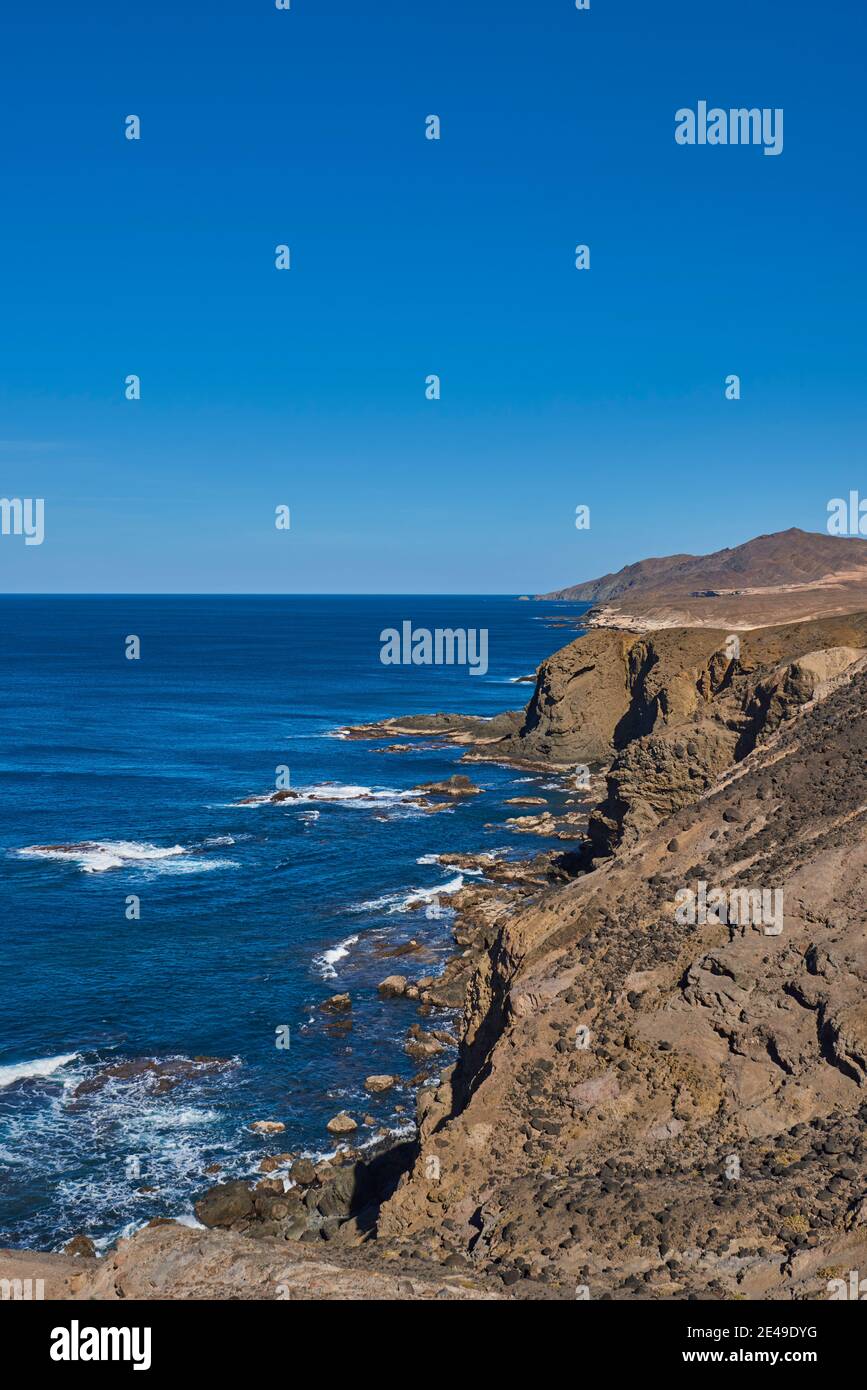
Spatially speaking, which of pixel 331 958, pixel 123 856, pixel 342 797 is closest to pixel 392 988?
pixel 331 958

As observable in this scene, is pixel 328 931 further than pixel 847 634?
No

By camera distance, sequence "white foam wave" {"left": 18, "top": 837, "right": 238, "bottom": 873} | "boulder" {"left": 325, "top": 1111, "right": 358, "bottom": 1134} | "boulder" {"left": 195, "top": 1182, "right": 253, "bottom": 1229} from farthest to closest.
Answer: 1. "white foam wave" {"left": 18, "top": 837, "right": 238, "bottom": 873}
2. "boulder" {"left": 325, "top": 1111, "right": 358, "bottom": 1134}
3. "boulder" {"left": 195, "top": 1182, "right": 253, "bottom": 1229}

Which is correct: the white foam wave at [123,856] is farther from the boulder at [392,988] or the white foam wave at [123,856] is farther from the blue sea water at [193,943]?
the boulder at [392,988]

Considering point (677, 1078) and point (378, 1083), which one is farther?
point (378, 1083)

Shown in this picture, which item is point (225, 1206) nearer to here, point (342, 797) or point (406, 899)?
point (406, 899)

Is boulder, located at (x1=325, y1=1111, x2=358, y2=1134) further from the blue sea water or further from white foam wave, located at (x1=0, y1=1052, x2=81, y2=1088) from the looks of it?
white foam wave, located at (x1=0, y1=1052, x2=81, y2=1088)

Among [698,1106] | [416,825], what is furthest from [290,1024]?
[416,825]

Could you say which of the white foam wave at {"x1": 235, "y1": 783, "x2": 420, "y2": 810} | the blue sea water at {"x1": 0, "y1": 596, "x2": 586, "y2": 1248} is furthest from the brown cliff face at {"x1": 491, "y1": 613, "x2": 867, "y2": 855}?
the white foam wave at {"x1": 235, "y1": 783, "x2": 420, "y2": 810}

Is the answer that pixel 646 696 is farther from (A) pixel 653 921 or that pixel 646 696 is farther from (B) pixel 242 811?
(A) pixel 653 921

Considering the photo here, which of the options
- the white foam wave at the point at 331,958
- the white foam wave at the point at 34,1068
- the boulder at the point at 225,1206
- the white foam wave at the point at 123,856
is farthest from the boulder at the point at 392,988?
the white foam wave at the point at 123,856
